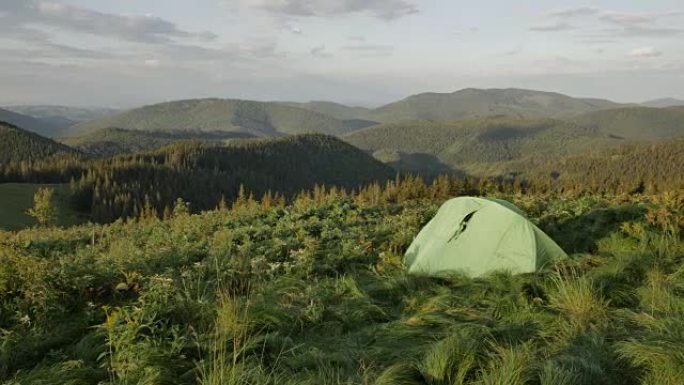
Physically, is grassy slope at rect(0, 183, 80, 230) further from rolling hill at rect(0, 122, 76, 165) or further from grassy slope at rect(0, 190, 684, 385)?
grassy slope at rect(0, 190, 684, 385)

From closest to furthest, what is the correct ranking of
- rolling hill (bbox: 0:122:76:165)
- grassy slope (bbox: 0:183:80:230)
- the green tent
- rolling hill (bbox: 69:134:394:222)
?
1. the green tent
2. grassy slope (bbox: 0:183:80:230)
3. rolling hill (bbox: 69:134:394:222)
4. rolling hill (bbox: 0:122:76:165)

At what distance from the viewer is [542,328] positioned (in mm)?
5328

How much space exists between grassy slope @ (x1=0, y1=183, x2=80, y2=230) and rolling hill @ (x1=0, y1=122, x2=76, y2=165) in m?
70.6

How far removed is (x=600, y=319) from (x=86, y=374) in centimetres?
505

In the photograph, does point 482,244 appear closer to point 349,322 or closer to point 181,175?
point 349,322

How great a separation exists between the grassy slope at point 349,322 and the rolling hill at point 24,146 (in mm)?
187181

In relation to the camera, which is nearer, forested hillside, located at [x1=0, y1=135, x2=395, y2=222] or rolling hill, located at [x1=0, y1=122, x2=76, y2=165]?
forested hillside, located at [x1=0, y1=135, x2=395, y2=222]

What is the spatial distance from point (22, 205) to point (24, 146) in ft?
333

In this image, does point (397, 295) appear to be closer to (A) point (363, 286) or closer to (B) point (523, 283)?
(A) point (363, 286)

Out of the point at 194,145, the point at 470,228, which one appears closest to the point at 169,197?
the point at 194,145

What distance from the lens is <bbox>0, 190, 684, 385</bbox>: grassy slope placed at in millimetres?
4102

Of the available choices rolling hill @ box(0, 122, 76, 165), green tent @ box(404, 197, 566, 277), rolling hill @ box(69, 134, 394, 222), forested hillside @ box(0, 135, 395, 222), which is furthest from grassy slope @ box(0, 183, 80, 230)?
green tent @ box(404, 197, 566, 277)

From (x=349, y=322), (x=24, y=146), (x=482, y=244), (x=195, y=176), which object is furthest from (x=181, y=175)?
(x=349, y=322)

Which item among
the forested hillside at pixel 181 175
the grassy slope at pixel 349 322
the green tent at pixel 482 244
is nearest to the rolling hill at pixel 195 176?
the forested hillside at pixel 181 175
